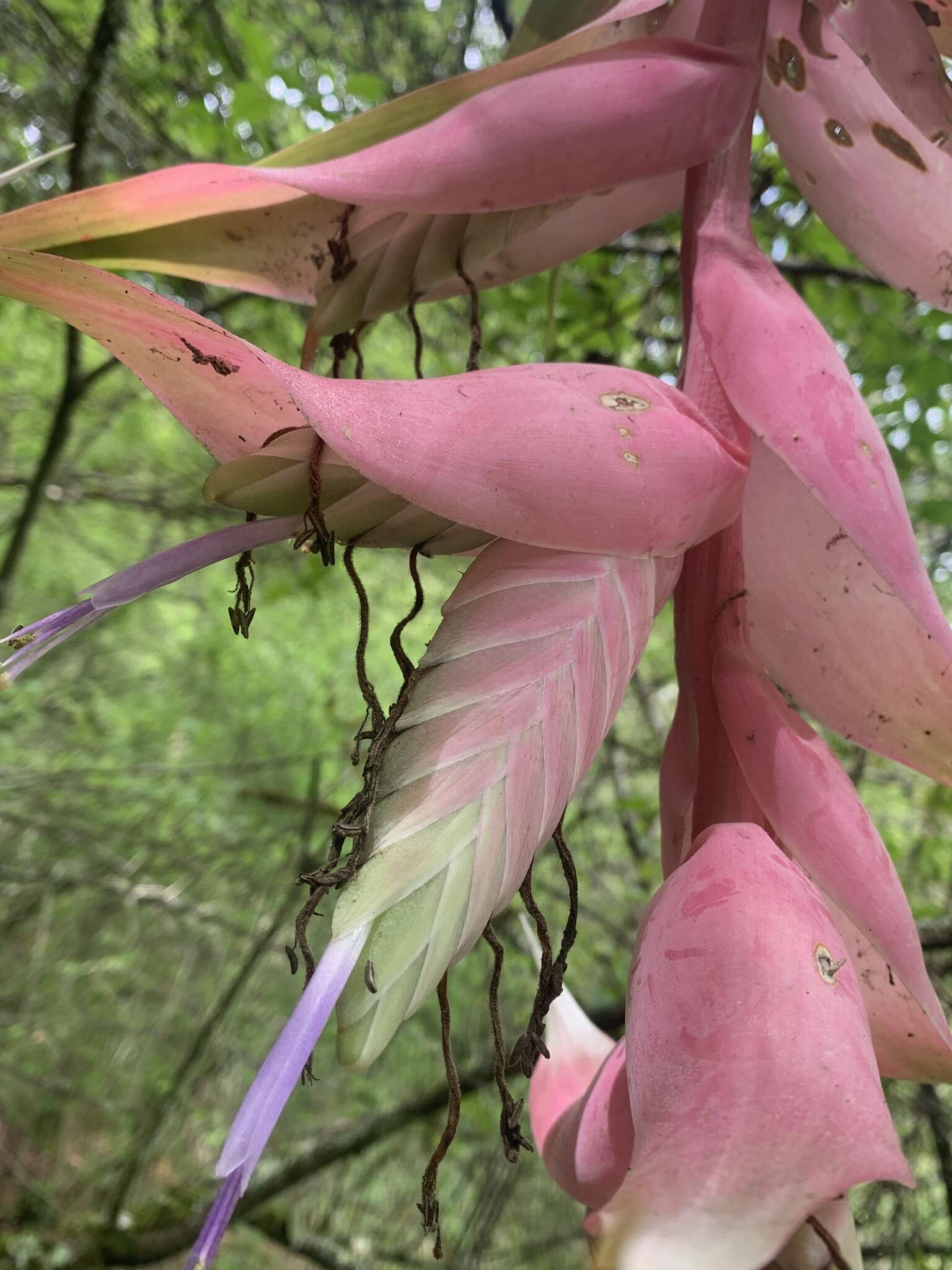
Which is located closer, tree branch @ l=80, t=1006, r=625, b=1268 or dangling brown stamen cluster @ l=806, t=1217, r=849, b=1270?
dangling brown stamen cluster @ l=806, t=1217, r=849, b=1270

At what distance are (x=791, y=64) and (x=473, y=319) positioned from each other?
14 centimetres

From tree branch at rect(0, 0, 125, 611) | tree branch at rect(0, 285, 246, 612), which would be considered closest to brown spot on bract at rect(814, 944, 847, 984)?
tree branch at rect(0, 0, 125, 611)

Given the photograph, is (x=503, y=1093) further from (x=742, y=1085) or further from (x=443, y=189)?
(x=443, y=189)

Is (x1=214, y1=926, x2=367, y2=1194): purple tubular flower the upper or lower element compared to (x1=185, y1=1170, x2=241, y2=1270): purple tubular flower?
upper

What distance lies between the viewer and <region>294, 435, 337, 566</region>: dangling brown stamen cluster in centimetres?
19

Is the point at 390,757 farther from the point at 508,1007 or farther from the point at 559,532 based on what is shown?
the point at 508,1007

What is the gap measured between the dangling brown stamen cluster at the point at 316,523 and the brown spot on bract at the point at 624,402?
6 cm

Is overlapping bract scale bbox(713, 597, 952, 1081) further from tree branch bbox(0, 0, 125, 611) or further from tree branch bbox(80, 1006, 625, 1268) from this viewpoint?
tree branch bbox(80, 1006, 625, 1268)

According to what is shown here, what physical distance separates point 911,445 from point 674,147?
69 cm

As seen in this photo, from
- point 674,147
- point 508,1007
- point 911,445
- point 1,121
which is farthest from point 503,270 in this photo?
point 508,1007

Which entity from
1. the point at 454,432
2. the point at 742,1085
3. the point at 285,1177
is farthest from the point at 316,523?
the point at 285,1177

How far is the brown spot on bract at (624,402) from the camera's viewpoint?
195 millimetres

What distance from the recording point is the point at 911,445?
850 mm

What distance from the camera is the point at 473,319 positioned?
29 cm
